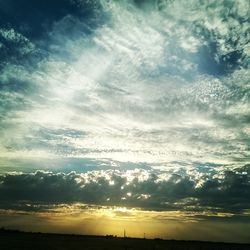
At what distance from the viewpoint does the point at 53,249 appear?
7419 centimetres

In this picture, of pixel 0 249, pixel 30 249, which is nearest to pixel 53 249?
pixel 30 249

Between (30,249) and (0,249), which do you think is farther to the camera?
(30,249)

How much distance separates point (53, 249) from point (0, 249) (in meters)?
13.3

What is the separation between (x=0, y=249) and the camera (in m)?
64.0

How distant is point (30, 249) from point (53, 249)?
627cm

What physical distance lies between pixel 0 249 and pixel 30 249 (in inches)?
276

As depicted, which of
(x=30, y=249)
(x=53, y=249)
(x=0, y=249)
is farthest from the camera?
(x=53, y=249)

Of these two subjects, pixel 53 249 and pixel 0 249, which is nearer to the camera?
pixel 0 249

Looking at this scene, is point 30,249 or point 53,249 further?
point 53,249

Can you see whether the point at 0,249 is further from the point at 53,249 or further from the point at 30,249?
the point at 53,249

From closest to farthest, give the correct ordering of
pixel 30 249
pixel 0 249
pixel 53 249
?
pixel 0 249 < pixel 30 249 < pixel 53 249
